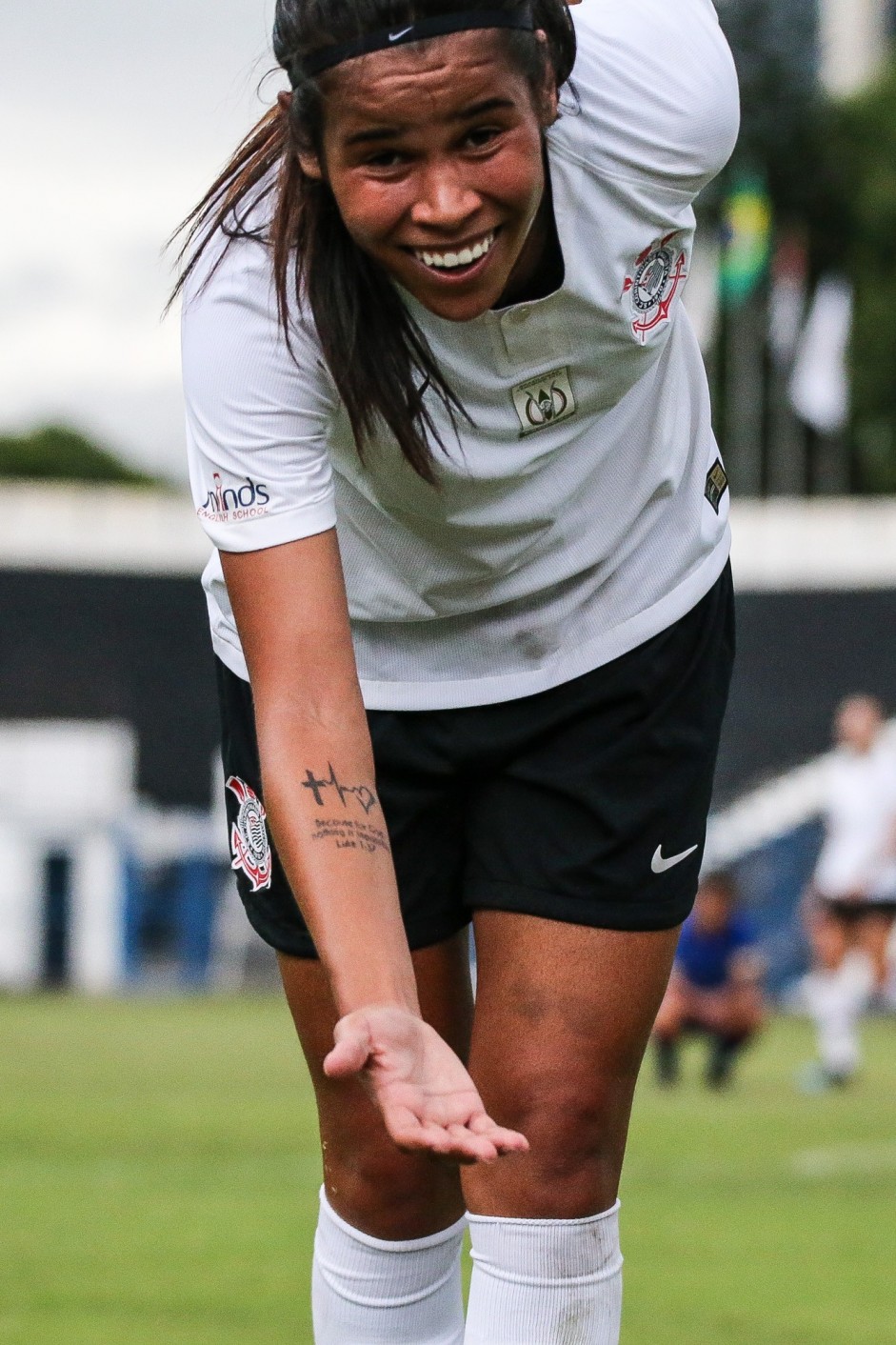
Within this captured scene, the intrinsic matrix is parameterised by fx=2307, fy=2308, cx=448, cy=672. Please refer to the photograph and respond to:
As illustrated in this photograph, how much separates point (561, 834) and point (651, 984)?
23 cm

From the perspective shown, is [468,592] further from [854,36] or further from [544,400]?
[854,36]

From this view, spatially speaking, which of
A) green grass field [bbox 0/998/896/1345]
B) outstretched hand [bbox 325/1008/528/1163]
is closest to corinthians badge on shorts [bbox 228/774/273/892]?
outstretched hand [bbox 325/1008/528/1163]

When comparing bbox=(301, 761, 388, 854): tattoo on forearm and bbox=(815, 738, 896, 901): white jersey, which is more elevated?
bbox=(301, 761, 388, 854): tattoo on forearm

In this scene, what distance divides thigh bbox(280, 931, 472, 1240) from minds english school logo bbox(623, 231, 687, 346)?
0.95 m

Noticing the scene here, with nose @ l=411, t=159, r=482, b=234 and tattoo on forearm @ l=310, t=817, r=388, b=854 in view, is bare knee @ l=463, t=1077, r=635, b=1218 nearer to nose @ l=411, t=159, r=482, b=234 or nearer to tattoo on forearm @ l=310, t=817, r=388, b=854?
tattoo on forearm @ l=310, t=817, r=388, b=854

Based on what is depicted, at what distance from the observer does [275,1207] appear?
252 inches

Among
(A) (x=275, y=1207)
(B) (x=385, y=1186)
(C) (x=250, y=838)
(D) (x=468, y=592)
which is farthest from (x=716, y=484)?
(A) (x=275, y=1207)

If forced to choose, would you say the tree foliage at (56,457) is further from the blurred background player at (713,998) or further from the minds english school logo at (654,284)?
the minds english school logo at (654,284)

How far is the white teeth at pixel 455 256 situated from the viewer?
7.97 ft

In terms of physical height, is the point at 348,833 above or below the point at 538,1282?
above

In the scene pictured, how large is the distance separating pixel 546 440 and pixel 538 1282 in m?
1.07

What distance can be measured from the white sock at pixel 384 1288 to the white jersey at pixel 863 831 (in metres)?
9.32

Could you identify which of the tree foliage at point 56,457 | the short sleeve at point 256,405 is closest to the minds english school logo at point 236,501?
the short sleeve at point 256,405

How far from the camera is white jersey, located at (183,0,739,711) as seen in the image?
2594 millimetres
